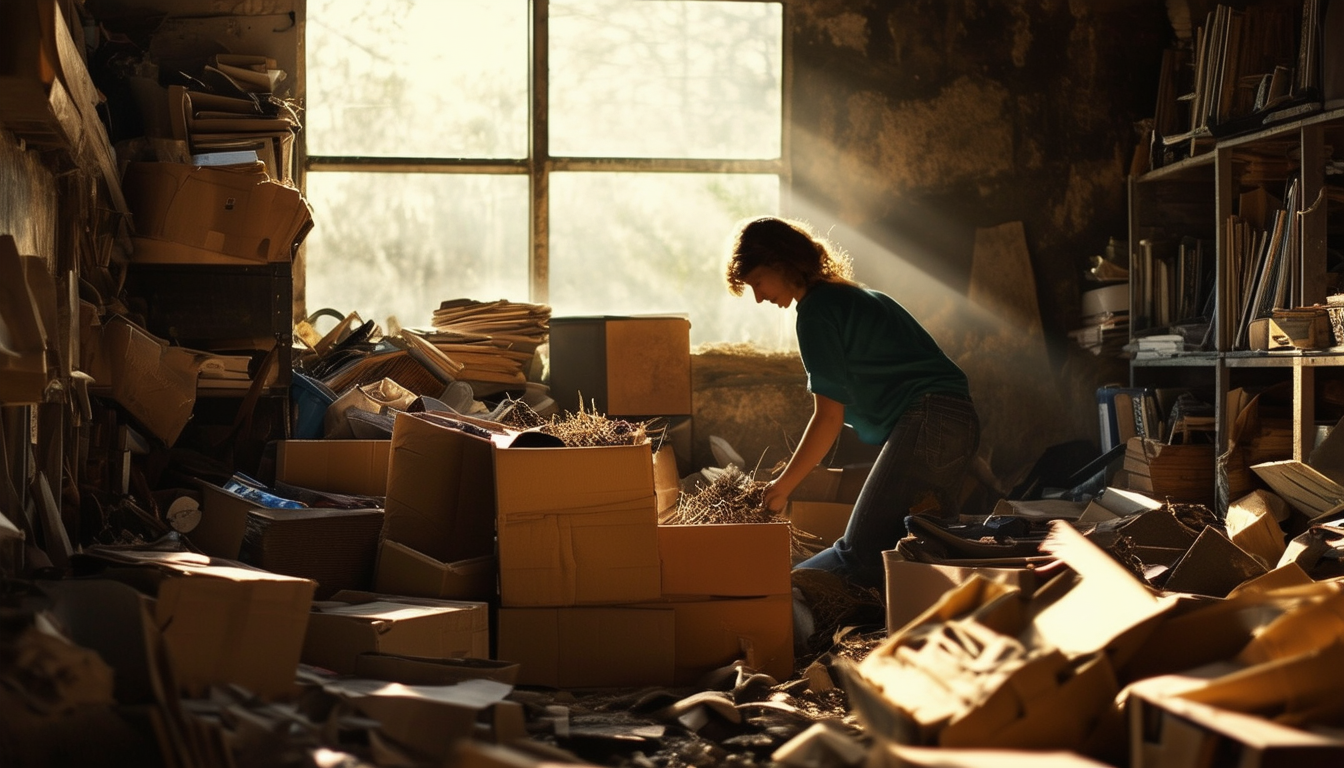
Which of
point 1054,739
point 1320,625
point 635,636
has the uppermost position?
point 1320,625

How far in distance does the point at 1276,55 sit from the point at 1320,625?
3724 millimetres

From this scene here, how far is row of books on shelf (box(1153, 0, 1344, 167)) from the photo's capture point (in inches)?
171

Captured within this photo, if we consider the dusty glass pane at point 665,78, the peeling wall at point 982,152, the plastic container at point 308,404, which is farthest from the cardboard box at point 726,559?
the dusty glass pane at point 665,78

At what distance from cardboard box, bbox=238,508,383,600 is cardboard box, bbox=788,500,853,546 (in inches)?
81.8

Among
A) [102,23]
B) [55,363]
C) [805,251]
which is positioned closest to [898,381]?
[805,251]

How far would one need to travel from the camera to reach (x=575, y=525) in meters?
3.06

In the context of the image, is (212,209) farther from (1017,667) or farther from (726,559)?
(1017,667)

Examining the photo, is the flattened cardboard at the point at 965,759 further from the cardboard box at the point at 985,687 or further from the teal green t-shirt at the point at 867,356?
the teal green t-shirt at the point at 867,356

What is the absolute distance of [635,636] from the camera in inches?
122

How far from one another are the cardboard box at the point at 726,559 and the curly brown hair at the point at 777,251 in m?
0.90

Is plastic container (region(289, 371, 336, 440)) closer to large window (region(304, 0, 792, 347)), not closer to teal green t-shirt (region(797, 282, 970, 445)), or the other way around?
large window (region(304, 0, 792, 347))

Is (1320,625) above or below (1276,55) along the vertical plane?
A: below

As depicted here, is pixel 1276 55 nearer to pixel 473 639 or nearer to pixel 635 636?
pixel 635 636

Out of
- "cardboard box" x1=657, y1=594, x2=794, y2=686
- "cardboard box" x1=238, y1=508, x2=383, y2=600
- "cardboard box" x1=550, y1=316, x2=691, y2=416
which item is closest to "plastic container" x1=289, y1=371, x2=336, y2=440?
"cardboard box" x1=550, y1=316, x2=691, y2=416
